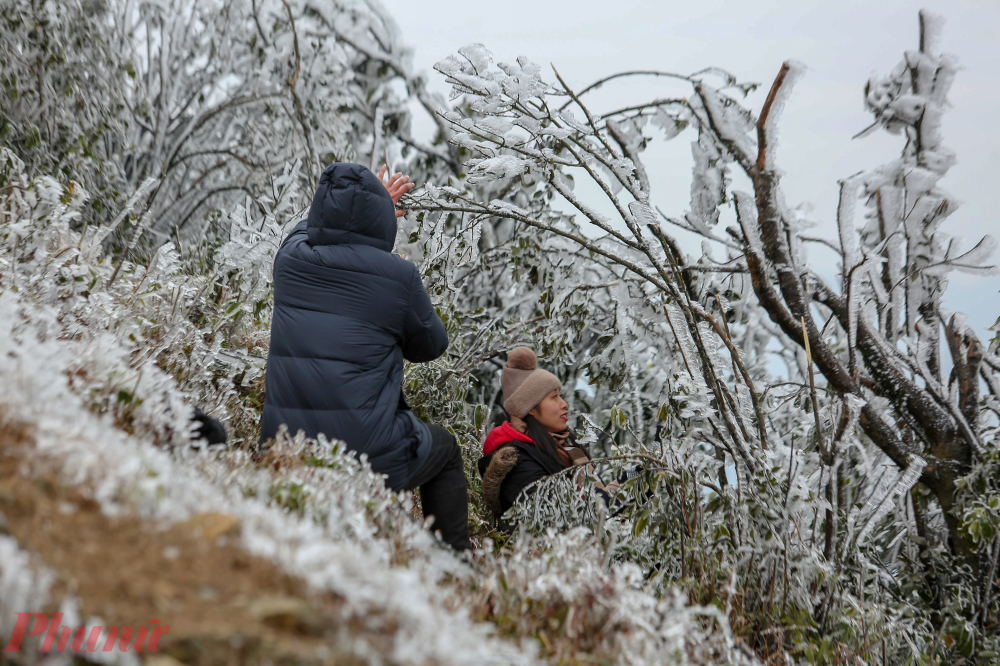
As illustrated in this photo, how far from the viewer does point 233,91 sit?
6699 millimetres

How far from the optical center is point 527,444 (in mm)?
3365

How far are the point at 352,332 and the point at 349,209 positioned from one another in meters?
0.47

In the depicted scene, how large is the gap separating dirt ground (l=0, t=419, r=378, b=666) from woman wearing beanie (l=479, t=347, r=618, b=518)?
6.80ft

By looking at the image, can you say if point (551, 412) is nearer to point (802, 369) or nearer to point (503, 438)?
point (503, 438)

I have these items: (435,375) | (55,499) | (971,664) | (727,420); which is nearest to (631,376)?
(435,375)

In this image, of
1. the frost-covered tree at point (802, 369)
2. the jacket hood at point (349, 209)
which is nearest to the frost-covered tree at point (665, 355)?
the frost-covered tree at point (802, 369)

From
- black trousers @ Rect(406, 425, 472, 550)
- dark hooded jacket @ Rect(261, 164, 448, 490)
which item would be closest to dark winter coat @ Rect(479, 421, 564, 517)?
black trousers @ Rect(406, 425, 472, 550)

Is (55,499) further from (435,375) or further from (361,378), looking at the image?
(435,375)

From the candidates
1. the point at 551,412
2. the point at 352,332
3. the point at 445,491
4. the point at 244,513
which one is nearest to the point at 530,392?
the point at 551,412

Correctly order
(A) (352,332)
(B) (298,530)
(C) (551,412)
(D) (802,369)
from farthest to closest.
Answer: (D) (802,369) < (C) (551,412) < (A) (352,332) < (B) (298,530)

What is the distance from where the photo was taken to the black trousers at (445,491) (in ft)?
8.77

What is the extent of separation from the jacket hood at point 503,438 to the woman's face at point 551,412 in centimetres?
14

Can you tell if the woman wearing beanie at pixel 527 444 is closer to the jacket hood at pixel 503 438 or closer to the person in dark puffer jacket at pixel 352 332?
the jacket hood at pixel 503 438

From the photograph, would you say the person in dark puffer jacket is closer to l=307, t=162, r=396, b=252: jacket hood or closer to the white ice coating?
l=307, t=162, r=396, b=252: jacket hood
